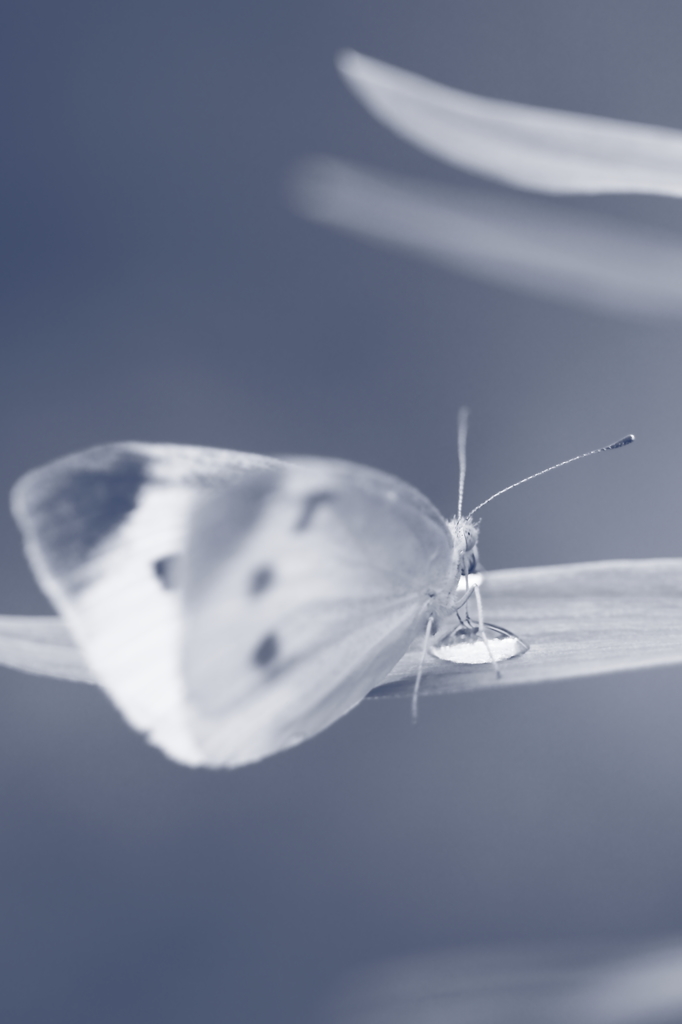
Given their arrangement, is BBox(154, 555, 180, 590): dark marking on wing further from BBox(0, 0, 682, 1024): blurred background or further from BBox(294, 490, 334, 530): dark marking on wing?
BBox(0, 0, 682, 1024): blurred background

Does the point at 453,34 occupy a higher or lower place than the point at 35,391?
higher

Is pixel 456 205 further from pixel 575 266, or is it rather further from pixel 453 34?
pixel 453 34

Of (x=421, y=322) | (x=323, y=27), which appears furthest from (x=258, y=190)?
(x=421, y=322)

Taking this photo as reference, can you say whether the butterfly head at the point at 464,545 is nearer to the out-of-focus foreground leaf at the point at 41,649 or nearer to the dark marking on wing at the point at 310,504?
the dark marking on wing at the point at 310,504

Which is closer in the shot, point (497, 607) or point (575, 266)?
point (497, 607)

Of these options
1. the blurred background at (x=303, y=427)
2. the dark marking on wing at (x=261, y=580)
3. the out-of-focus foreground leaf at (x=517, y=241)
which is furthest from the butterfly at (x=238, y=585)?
the blurred background at (x=303, y=427)
